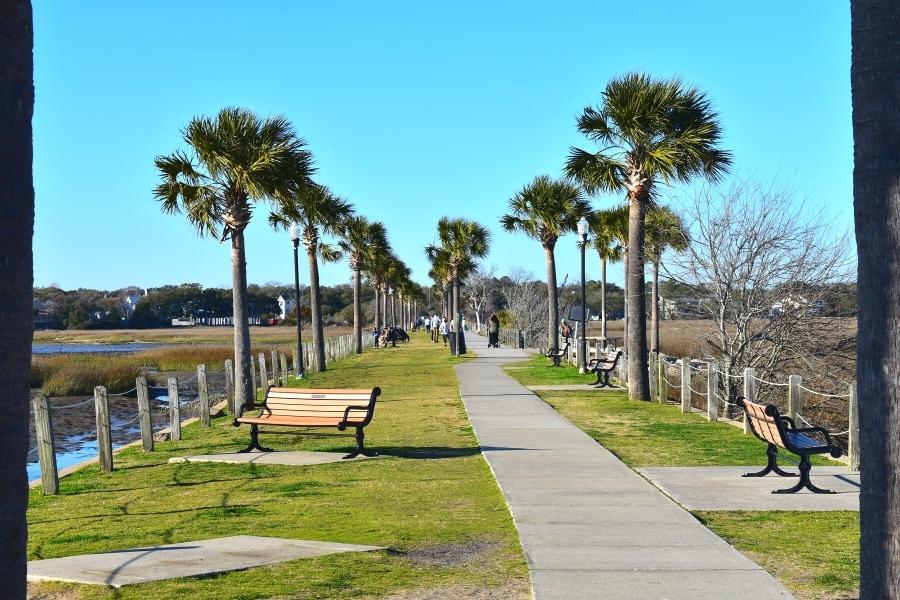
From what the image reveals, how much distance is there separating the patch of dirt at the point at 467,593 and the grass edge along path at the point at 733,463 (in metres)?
1.79

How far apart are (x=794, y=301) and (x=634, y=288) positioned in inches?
132

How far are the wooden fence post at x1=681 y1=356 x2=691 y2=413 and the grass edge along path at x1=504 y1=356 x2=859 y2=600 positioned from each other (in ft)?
1.30

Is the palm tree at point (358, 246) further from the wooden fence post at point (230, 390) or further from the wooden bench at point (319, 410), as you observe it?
the wooden bench at point (319, 410)

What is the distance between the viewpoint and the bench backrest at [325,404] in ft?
43.8

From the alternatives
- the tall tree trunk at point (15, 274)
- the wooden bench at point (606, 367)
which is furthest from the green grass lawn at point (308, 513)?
the wooden bench at point (606, 367)

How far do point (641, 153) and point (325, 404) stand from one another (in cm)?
1130

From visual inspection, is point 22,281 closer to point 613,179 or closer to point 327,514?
point 327,514

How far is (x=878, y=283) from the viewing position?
187 inches

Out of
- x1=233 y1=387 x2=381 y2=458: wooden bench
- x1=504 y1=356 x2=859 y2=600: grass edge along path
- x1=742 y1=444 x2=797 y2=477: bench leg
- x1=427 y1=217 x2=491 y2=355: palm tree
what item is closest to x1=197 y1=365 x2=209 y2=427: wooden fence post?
x1=233 y1=387 x2=381 y2=458: wooden bench

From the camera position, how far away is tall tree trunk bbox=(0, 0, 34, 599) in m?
4.21

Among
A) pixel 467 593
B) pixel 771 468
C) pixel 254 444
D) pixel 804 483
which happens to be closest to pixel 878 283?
pixel 467 593

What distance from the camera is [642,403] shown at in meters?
21.7

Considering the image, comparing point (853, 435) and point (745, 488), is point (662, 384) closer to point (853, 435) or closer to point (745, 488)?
point (853, 435)

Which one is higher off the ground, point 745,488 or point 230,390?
point 230,390
